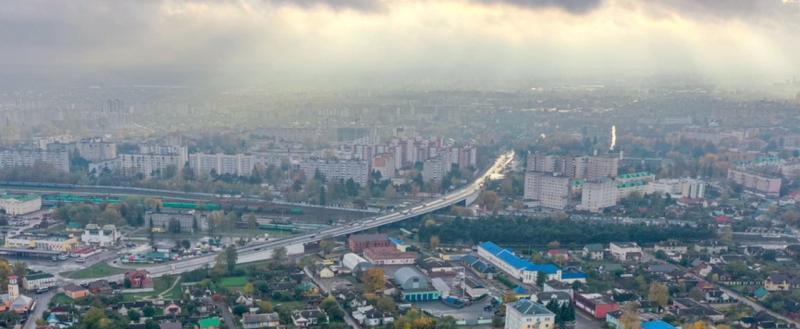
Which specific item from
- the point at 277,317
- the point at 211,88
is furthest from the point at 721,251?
the point at 211,88

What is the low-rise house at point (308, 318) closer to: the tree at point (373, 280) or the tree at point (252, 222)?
the tree at point (373, 280)

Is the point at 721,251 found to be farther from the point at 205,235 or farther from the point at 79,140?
the point at 79,140

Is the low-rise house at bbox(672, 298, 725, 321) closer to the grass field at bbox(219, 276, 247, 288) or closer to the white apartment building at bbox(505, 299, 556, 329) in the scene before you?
the white apartment building at bbox(505, 299, 556, 329)

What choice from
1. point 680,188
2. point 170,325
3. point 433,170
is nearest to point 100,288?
point 170,325

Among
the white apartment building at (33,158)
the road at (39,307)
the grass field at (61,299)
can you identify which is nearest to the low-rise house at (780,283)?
the grass field at (61,299)

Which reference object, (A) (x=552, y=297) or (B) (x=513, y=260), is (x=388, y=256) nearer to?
(B) (x=513, y=260)

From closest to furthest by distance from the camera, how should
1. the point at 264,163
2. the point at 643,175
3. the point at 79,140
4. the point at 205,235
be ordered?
the point at 205,235 → the point at 643,175 → the point at 264,163 → the point at 79,140

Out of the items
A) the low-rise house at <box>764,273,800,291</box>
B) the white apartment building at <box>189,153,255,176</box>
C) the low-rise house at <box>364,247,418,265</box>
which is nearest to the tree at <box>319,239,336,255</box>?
the low-rise house at <box>364,247,418,265</box>
